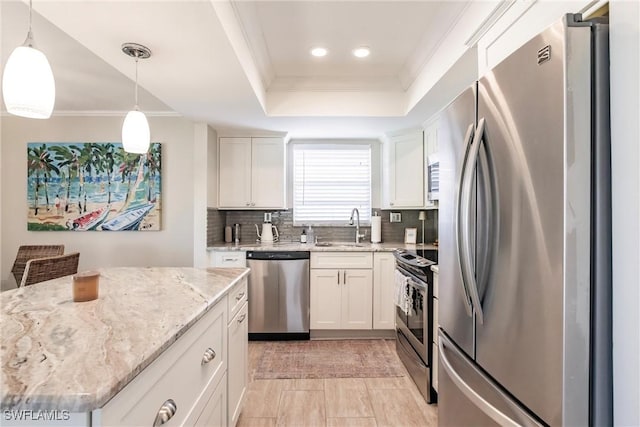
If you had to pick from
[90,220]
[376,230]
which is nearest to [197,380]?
[376,230]

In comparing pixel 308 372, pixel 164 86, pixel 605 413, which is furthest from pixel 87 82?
pixel 605 413

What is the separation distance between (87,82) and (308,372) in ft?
10.6

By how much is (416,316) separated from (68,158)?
4.04 metres

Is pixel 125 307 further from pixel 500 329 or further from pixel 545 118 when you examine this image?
A: pixel 545 118

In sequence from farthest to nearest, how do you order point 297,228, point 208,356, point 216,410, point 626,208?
point 297,228, point 216,410, point 208,356, point 626,208

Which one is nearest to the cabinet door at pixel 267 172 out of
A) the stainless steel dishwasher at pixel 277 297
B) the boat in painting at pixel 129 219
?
the stainless steel dishwasher at pixel 277 297

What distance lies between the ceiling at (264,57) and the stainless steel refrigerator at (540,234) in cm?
94

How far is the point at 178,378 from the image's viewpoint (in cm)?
106

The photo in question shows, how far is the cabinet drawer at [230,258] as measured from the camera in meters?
3.32

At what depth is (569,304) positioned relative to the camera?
792 millimetres

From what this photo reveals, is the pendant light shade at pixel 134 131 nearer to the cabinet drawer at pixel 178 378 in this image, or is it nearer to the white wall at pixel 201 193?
the cabinet drawer at pixel 178 378

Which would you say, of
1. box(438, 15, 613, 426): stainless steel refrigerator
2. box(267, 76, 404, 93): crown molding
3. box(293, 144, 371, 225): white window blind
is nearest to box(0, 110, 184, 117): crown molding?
box(267, 76, 404, 93): crown molding

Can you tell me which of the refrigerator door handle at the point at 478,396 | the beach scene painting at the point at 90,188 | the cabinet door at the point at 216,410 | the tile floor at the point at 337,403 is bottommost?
the tile floor at the point at 337,403

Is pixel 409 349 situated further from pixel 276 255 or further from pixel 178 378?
pixel 178 378
